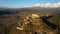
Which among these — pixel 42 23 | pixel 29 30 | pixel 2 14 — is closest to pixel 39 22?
pixel 42 23

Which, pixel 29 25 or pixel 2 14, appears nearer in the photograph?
pixel 29 25

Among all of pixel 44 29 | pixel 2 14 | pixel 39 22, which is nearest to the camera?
pixel 44 29

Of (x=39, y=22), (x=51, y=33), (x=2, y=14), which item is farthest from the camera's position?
(x=2, y=14)

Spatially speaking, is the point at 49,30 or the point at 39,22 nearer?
the point at 49,30

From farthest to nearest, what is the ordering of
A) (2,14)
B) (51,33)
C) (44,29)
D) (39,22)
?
(2,14) → (39,22) → (44,29) → (51,33)

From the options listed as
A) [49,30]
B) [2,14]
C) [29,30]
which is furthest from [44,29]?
[2,14]

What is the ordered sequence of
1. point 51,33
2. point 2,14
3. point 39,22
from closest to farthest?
1. point 51,33
2. point 39,22
3. point 2,14

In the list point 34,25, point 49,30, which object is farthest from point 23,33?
point 49,30

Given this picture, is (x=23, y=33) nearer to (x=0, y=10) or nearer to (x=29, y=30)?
(x=29, y=30)

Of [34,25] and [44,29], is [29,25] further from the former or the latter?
[44,29]
